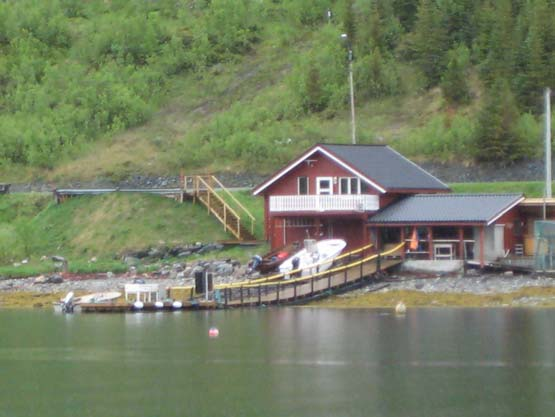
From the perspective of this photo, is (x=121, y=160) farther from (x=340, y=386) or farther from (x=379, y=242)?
(x=340, y=386)

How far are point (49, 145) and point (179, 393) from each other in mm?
48247

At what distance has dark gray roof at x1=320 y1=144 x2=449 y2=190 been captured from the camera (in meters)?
62.8

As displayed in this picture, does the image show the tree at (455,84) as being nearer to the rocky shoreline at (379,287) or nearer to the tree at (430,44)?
the tree at (430,44)

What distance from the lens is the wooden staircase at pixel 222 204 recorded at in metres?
66.8

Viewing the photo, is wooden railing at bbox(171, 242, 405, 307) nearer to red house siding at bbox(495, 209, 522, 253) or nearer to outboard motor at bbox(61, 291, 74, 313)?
Answer: outboard motor at bbox(61, 291, 74, 313)

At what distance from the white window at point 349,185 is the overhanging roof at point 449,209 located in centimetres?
172

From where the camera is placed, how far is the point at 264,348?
42938mm

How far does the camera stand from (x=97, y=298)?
57594mm

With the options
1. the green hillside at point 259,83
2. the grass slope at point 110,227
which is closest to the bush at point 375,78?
the green hillside at point 259,83

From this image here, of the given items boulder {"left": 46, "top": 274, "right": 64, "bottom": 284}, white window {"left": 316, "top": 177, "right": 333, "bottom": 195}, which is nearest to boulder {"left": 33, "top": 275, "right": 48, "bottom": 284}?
boulder {"left": 46, "top": 274, "right": 64, "bottom": 284}

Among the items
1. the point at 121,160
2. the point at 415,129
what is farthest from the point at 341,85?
the point at 121,160

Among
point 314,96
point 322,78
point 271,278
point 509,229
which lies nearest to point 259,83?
point 322,78

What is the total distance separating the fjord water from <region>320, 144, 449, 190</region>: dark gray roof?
1054cm

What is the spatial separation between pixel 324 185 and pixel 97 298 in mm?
11796
